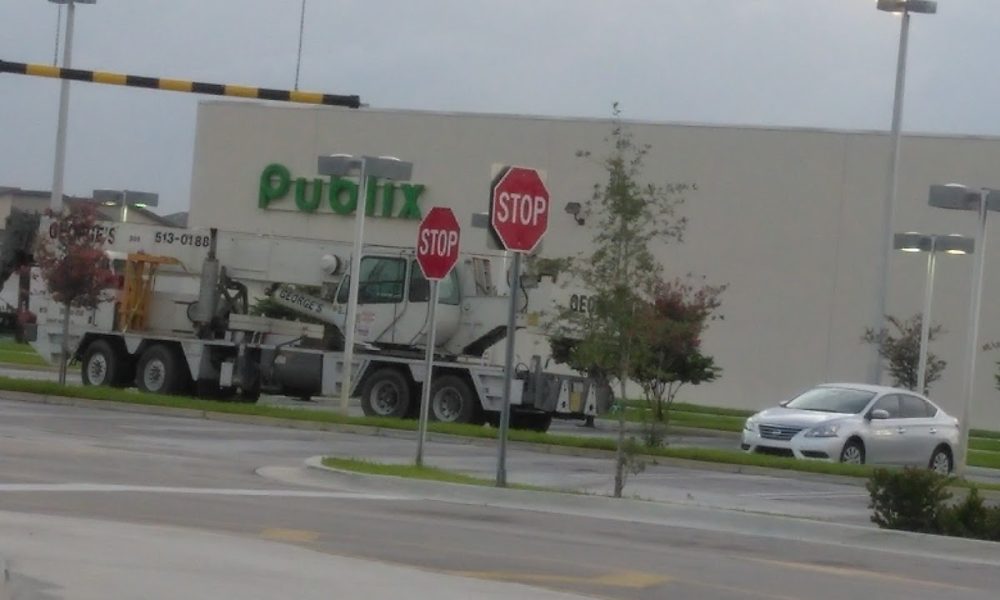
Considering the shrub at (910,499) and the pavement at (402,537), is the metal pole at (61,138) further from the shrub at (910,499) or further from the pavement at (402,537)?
the shrub at (910,499)

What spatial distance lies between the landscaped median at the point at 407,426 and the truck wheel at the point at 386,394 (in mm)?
1596

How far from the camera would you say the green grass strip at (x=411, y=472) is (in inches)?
755

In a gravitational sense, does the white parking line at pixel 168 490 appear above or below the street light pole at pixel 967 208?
below

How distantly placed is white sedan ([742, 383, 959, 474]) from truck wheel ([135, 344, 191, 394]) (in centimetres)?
1196

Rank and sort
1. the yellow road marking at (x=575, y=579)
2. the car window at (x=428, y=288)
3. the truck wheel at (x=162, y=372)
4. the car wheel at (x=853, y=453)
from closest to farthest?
1. the yellow road marking at (x=575, y=579)
2. the car wheel at (x=853, y=453)
3. the car window at (x=428, y=288)
4. the truck wheel at (x=162, y=372)

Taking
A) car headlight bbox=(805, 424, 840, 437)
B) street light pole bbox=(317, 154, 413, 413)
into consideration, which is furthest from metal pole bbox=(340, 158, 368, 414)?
car headlight bbox=(805, 424, 840, 437)

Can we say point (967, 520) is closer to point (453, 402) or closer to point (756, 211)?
point (453, 402)

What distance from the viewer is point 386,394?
108 ft

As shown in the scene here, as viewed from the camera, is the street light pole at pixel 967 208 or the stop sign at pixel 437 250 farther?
the street light pole at pixel 967 208

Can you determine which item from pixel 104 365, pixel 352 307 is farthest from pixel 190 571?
pixel 104 365

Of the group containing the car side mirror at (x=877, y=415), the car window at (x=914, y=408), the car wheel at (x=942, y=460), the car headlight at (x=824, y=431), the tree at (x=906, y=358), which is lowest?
the car wheel at (x=942, y=460)

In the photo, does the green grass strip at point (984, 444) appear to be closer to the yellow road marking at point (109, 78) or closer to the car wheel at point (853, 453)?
the car wheel at point (853, 453)

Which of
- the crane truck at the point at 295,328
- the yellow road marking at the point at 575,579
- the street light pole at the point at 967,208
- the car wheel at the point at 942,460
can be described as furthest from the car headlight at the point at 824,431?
the yellow road marking at the point at 575,579

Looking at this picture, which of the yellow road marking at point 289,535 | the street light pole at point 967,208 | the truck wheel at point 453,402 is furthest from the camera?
the truck wheel at point 453,402
